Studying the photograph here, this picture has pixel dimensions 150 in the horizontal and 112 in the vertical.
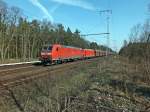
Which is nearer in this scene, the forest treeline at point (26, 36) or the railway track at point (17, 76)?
the railway track at point (17, 76)

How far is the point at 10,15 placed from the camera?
266 ft

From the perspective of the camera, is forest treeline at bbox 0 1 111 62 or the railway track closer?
the railway track

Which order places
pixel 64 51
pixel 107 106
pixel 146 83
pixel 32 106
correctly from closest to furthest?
pixel 32 106, pixel 107 106, pixel 146 83, pixel 64 51

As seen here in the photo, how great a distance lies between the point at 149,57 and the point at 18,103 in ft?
44.7

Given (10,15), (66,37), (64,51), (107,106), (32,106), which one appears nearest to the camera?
(32,106)

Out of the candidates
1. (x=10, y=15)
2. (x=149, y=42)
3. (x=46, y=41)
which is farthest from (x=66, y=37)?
(x=149, y=42)

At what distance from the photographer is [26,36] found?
294ft

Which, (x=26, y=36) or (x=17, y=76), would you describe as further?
(x=26, y=36)

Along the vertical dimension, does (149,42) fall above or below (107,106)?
above

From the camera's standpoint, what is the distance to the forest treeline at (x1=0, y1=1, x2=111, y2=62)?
79512 mm

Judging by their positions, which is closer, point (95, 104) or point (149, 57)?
point (95, 104)

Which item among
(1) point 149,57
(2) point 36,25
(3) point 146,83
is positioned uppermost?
(2) point 36,25

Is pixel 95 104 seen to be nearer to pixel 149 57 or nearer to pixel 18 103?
pixel 18 103

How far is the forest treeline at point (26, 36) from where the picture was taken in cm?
7951
